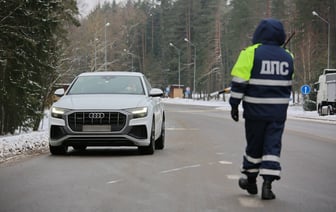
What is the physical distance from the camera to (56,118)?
11453mm

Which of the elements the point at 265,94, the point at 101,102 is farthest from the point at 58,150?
the point at 265,94

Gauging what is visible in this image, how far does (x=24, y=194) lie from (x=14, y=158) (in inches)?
174

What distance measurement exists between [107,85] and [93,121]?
1588 mm

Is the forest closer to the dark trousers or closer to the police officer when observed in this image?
the police officer

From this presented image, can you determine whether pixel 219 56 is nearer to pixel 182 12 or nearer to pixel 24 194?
pixel 182 12

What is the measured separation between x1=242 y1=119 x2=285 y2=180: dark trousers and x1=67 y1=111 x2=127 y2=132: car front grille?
4.55 metres

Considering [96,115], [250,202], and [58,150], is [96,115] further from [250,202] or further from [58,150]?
[250,202]

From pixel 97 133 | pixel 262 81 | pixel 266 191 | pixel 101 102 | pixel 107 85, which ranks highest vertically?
pixel 262 81

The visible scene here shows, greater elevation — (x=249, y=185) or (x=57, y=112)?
(x=57, y=112)

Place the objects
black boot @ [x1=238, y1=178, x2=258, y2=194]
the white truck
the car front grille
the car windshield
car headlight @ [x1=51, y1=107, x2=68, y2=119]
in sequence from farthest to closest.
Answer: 1. the white truck
2. the car windshield
3. car headlight @ [x1=51, y1=107, x2=68, y2=119]
4. the car front grille
5. black boot @ [x1=238, y1=178, x2=258, y2=194]

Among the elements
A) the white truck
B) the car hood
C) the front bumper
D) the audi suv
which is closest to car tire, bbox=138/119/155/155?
the audi suv

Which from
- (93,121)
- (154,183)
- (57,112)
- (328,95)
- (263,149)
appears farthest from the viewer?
(328,95)

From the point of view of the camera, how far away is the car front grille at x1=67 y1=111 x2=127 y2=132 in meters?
11.3

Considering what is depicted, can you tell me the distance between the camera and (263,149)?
7043 millimetres
